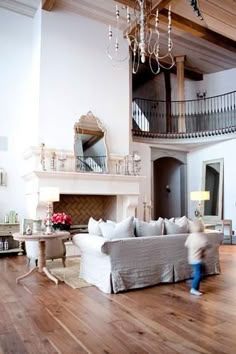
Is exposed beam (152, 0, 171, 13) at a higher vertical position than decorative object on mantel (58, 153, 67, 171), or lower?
higher

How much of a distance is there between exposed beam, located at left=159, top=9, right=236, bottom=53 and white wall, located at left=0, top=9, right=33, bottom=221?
11.5 feet

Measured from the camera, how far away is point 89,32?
7664 millimetres

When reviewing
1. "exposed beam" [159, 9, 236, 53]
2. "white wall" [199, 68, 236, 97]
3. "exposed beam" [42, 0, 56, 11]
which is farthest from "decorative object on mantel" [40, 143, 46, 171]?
"white wall" [199, 68, 236, 97]

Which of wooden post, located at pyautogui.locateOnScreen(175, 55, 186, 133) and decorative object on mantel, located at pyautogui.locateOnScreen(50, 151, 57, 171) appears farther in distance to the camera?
wooden post, located at pyautogui.locateOnScreen(175, 55, 186, 133)

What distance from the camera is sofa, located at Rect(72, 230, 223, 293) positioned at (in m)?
3.85

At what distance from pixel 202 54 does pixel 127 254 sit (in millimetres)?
8016

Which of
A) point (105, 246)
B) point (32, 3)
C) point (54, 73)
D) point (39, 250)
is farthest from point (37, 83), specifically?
point (105, 246)

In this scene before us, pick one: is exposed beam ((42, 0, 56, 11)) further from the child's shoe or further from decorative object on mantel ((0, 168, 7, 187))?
the child's shoe

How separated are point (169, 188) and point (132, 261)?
7.33 meters

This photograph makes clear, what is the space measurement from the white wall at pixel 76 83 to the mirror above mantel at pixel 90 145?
15cm

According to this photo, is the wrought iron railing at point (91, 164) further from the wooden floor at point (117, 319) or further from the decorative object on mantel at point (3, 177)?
the wooden floor at point (117, 319)

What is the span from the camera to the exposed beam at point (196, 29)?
7.21 metres

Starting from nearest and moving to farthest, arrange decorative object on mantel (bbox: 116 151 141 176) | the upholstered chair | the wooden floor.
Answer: the wooden floor, the upholstered chair, decorative object on mantel (bbox: 116 151 141 176)

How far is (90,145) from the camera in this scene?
7324 millimetres
